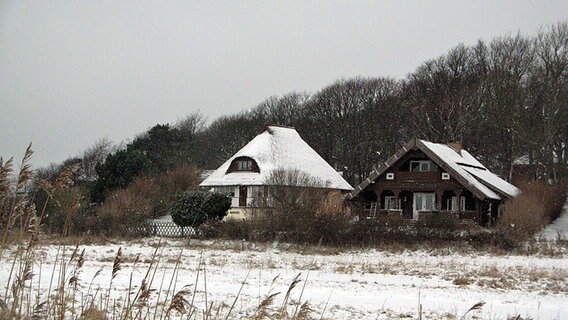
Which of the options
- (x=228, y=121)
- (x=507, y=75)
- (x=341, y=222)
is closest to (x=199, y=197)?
(x=341, y=222)

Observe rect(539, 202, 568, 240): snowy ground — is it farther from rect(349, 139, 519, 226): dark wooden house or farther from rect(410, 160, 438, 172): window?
rect(410, 160, 438, 172): window

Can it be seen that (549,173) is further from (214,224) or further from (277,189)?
(214,224)

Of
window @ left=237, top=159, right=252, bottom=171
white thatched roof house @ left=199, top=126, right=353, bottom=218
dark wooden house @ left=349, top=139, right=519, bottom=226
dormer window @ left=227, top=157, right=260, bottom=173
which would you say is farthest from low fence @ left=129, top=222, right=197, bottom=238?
window @ left=237, top=159, right=252, bottom=171

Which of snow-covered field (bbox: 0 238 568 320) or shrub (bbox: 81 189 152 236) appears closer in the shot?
snow-covered field (bbox: 0 238 568 320)

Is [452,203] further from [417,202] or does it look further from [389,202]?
[389,202]

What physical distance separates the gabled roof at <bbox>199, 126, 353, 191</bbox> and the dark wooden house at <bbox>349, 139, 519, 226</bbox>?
453cm

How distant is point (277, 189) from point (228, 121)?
38603 millimetres

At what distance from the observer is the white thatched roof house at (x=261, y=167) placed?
44.2 metres

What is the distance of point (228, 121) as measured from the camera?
70188 mm

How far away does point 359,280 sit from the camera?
1574 cm

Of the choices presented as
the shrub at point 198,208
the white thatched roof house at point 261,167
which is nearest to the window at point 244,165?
the white thatched roof house at point 261,167

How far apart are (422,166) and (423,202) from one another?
236 cm

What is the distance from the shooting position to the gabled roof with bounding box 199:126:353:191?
44.3m

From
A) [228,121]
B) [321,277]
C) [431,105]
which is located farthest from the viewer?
[228,121]
